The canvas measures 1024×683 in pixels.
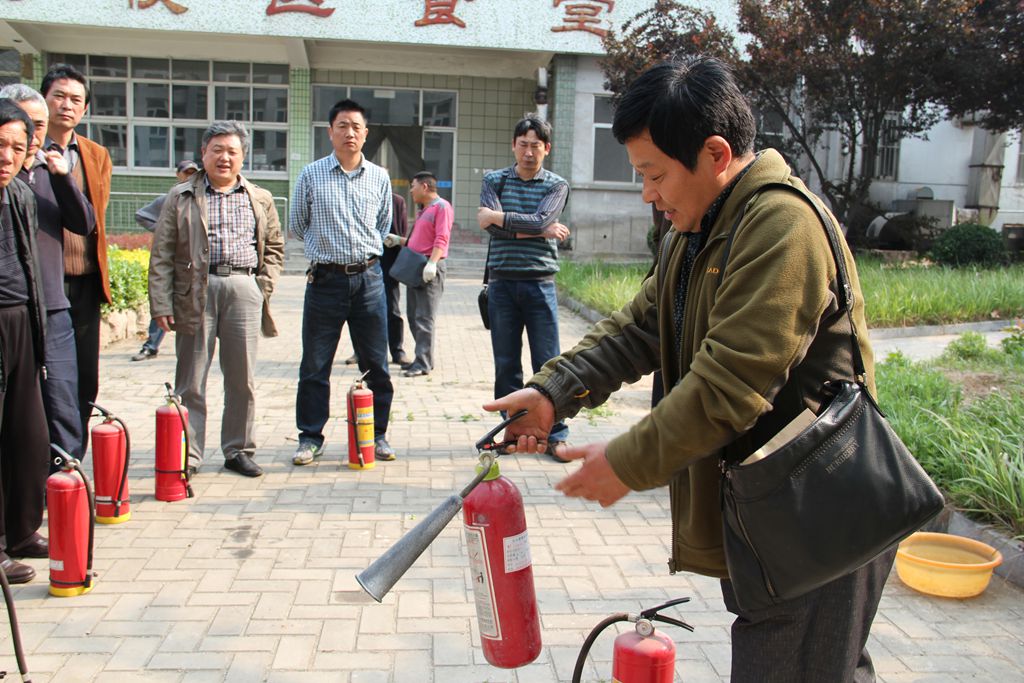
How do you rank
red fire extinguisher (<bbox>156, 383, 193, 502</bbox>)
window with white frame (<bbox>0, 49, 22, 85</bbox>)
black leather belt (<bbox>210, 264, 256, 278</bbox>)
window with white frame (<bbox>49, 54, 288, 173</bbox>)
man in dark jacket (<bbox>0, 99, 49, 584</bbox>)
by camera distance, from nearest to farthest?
man in dark jacket (<bbox>0, 99, 49, 584</bbox>) → red fire extinguisher (<bbox>156, 383, 193, 502</bbox>) → black leather belt (<bbox>210, 264, 256, 278</bbox>) → window with white frame (<bbox>0, 49, 22, 85</bbox>) → window with white frame (<bbox>49, 54, 288, 173</bbox>)

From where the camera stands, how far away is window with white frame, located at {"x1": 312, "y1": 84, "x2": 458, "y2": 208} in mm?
22359

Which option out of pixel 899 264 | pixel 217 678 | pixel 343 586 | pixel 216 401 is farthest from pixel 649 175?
pixel 899 264

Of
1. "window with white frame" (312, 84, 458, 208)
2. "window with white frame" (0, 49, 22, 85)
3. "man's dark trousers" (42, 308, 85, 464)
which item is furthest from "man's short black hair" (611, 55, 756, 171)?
"window with white frame" (0, 49, 22, 85)

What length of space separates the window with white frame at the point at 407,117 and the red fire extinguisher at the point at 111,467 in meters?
18.0

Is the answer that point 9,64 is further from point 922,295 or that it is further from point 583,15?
point 922,295

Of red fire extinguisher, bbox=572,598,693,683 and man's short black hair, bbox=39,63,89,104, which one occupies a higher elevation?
man's short black hair, bbox=39,63,89,104

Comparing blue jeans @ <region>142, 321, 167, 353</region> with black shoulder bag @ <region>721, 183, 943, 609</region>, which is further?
blue jeans @ <region>142, 321, 167, 353</region>

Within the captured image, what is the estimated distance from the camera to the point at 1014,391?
6.11 m

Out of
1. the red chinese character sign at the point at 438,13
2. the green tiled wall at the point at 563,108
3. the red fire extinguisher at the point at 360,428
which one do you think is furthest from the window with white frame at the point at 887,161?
the red fire extinguisher at the point at 360,428

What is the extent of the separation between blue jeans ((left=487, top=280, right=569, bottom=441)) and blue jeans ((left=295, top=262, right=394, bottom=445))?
2.48 feet

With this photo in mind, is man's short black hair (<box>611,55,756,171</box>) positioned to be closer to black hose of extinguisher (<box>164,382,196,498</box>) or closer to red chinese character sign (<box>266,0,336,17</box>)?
black hose of extinguisher (<box>164,382,196,498</box>)

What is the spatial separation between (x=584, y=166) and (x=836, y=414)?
19.6 m

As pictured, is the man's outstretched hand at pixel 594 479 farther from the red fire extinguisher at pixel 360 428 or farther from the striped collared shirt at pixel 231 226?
the striped collared shirt at pixel 231 226

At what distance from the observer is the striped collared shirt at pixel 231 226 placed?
5.50 metres
